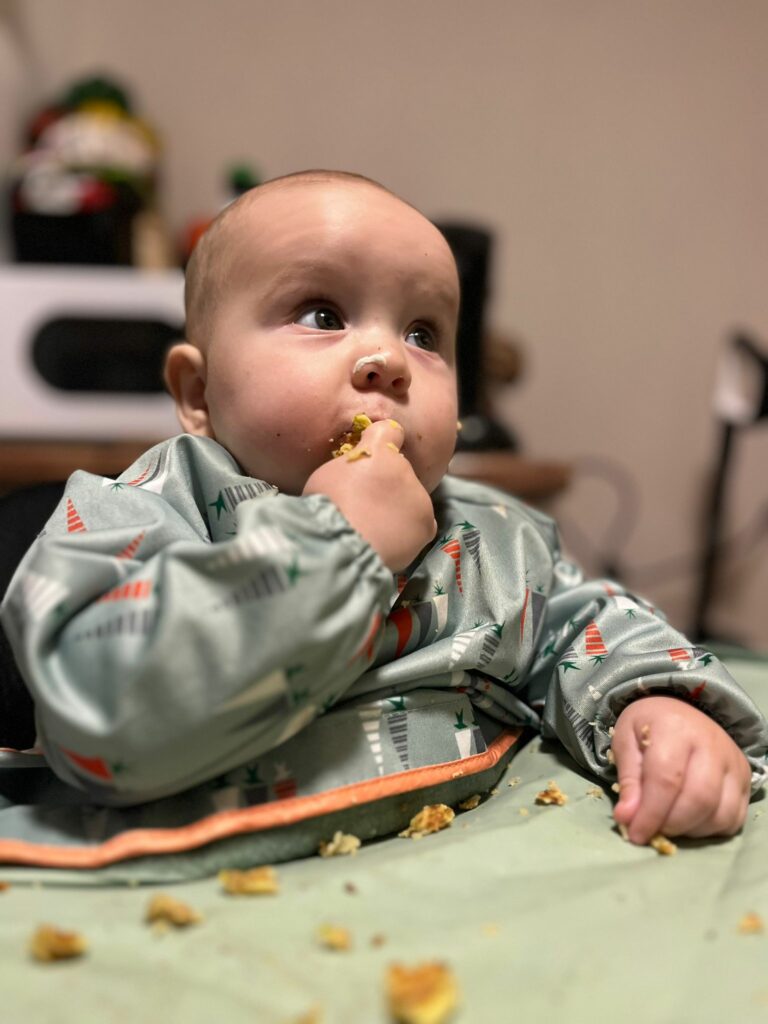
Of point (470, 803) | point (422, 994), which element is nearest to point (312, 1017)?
point (422, 994)

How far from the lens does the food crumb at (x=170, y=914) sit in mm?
417

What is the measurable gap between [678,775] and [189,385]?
50 centimetres

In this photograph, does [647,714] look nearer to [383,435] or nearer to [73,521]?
[383,435]

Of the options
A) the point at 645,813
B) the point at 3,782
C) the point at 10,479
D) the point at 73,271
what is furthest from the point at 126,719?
the point at 73,271

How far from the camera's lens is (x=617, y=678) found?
2.14 ft

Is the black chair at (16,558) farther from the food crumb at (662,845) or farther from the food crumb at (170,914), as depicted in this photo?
the food crumb at (662,845)

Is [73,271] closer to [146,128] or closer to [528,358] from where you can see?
[146,128]

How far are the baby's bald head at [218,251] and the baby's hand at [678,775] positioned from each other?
0.47m

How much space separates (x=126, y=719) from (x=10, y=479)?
3.78 feet

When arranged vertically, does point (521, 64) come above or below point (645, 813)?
above

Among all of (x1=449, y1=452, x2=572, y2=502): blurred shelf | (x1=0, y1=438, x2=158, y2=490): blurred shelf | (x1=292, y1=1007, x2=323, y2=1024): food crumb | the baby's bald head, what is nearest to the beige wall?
(x1=449, y1=452, x2=572, y2=502): blurred shelf

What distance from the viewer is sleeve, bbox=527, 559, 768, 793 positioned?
24.6 inches

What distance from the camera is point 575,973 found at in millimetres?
395

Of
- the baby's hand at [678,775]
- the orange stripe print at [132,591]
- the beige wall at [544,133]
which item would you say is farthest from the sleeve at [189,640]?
the beige wall at [544,133]
